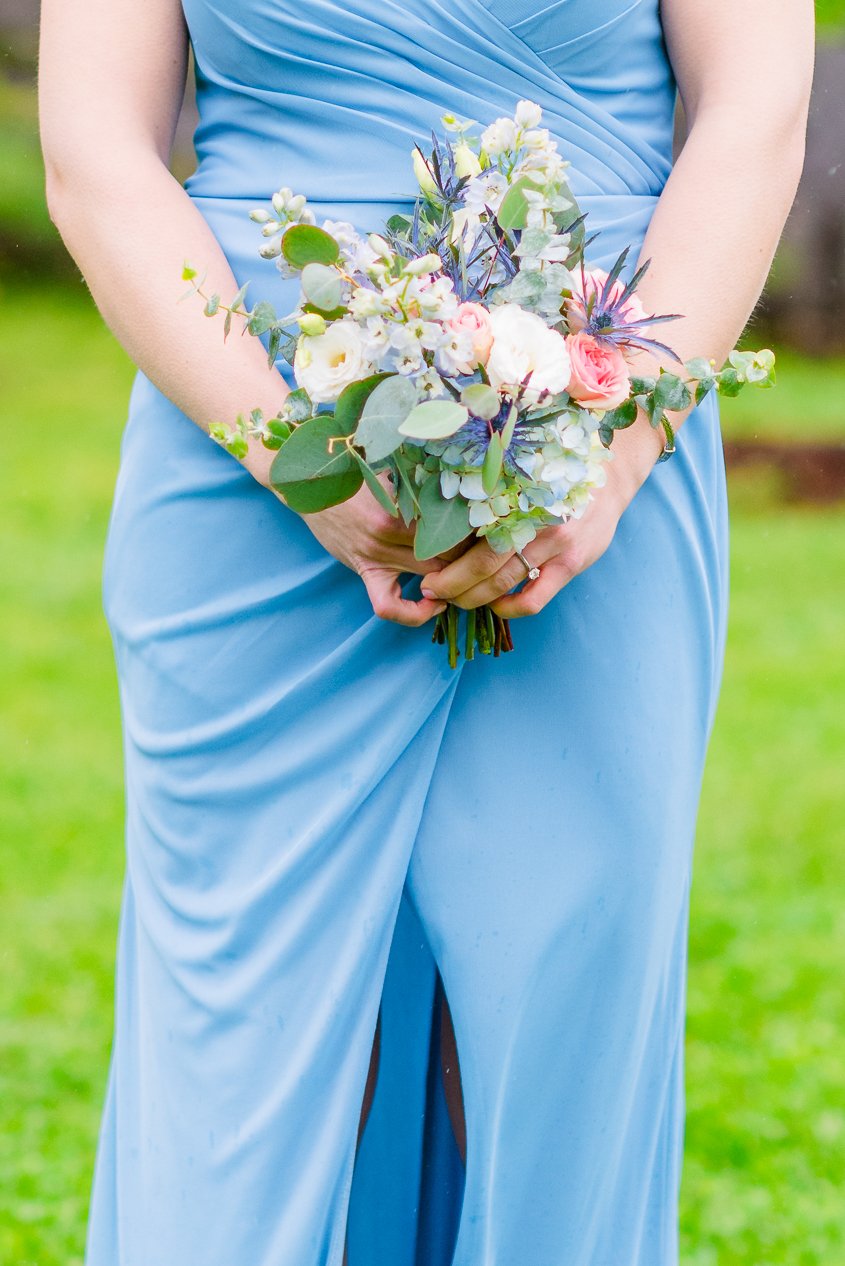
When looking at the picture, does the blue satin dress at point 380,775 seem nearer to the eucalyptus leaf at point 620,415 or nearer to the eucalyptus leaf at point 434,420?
the eucalyptus leaf at point 620,415

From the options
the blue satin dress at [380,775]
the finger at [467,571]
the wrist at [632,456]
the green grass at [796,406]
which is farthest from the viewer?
the green grass at [796,406]

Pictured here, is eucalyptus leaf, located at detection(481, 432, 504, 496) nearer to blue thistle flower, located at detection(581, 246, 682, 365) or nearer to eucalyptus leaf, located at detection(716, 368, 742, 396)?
blue thistle flower, located at detection(581, 246, 682, 365)

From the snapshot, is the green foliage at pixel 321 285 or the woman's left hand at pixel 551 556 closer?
the green foliage at pixel 321 285

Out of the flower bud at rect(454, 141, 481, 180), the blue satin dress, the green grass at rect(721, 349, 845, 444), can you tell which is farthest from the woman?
the green grass at rect(721, 349, 845, 444)

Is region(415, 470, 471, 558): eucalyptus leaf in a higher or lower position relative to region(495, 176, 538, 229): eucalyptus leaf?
lower

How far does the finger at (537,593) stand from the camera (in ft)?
5.75

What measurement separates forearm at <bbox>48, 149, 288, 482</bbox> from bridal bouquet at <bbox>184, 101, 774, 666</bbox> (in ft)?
0.45

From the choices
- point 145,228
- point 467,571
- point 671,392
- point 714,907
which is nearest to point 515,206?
point 671,392

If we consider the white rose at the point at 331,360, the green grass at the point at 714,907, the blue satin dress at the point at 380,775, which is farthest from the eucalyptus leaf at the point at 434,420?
the green grass at the point at 714,907

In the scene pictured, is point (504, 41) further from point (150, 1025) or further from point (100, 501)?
point (100, 501)

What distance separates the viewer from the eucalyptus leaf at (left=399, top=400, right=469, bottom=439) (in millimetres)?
1474

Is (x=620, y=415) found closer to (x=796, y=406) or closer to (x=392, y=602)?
(x=392, y=602)

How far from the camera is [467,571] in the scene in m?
1.70

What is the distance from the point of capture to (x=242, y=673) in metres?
1.95
